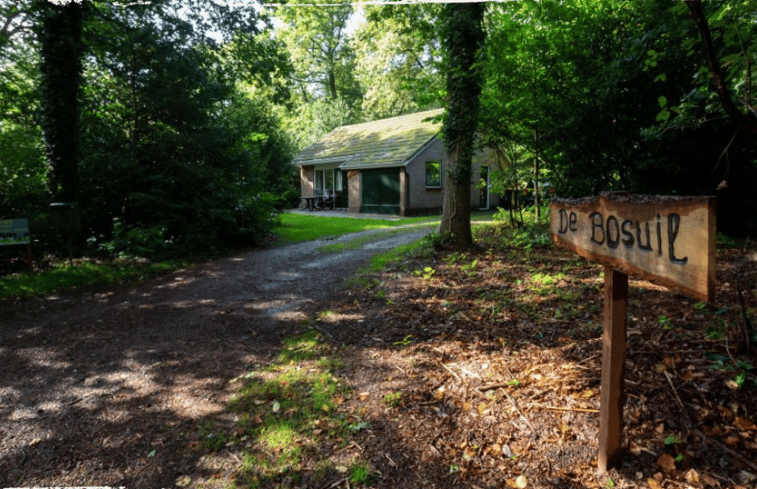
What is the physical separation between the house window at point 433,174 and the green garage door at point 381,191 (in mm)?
1693

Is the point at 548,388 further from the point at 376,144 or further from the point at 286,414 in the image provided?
the point at 376,144

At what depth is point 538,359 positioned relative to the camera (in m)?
3.69

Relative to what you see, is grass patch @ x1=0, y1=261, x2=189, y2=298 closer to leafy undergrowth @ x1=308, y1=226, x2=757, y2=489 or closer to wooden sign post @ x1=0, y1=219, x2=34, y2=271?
wooden sign post @ x1=0, y1=219, x2=34, y2=271

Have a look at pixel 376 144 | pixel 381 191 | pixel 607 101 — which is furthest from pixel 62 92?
pixel 376 144

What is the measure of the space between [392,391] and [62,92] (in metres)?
10.1

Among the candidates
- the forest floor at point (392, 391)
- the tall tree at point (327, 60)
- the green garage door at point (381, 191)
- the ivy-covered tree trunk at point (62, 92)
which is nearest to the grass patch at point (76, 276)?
the forest floor at point (392, 391)

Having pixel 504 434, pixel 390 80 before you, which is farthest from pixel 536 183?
pixel 390 80

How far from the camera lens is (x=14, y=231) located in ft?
27.3

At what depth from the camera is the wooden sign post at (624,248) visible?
1.68 m

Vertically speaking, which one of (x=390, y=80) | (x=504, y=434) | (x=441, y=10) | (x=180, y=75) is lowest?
(x=504, y=434)

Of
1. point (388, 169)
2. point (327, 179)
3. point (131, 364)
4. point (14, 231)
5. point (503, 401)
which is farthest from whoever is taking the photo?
point (327, 179)

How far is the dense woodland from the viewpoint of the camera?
7184 mm

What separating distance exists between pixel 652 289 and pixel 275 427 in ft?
14.1

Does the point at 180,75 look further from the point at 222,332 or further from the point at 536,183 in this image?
the point at 536,183
